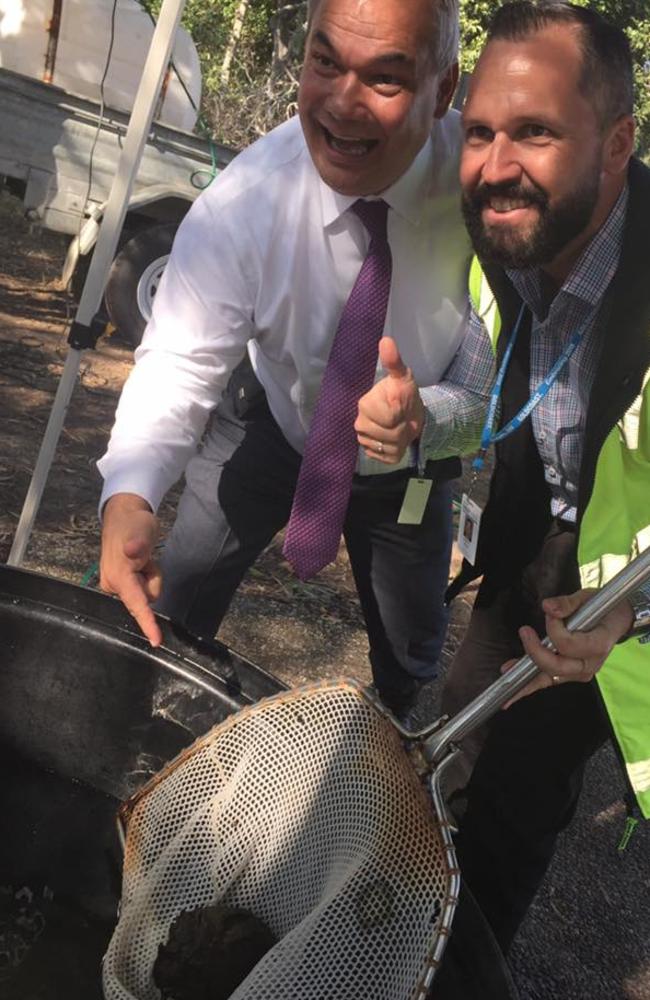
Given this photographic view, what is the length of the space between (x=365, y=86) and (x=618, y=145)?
0.41 meters

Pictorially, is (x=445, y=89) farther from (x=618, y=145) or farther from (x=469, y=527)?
(x=469, y=527)

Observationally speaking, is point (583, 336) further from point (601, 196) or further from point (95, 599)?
point (95, 599)

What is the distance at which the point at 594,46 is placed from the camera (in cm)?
142

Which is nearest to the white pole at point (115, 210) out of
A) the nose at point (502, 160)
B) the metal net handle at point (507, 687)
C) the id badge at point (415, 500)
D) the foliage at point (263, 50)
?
the id badge at point (415, 500)

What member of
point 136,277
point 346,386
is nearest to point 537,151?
point 346,386

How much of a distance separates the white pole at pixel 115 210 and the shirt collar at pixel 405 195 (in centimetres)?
64

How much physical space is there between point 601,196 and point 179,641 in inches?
37.1

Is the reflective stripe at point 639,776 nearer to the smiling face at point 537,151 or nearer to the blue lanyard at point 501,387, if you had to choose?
the blue lanyard at point 501,387

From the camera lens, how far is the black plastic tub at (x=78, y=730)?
1420 millimetres

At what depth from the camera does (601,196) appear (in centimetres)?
147

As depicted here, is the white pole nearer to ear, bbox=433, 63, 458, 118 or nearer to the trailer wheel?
ear, bbox=433, 63, 458, 118

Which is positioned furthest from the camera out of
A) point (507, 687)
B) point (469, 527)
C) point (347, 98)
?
point (469, 527)

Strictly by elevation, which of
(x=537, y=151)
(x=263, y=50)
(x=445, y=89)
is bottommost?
(x=537, y=151)

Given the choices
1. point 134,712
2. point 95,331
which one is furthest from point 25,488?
point 134,712
